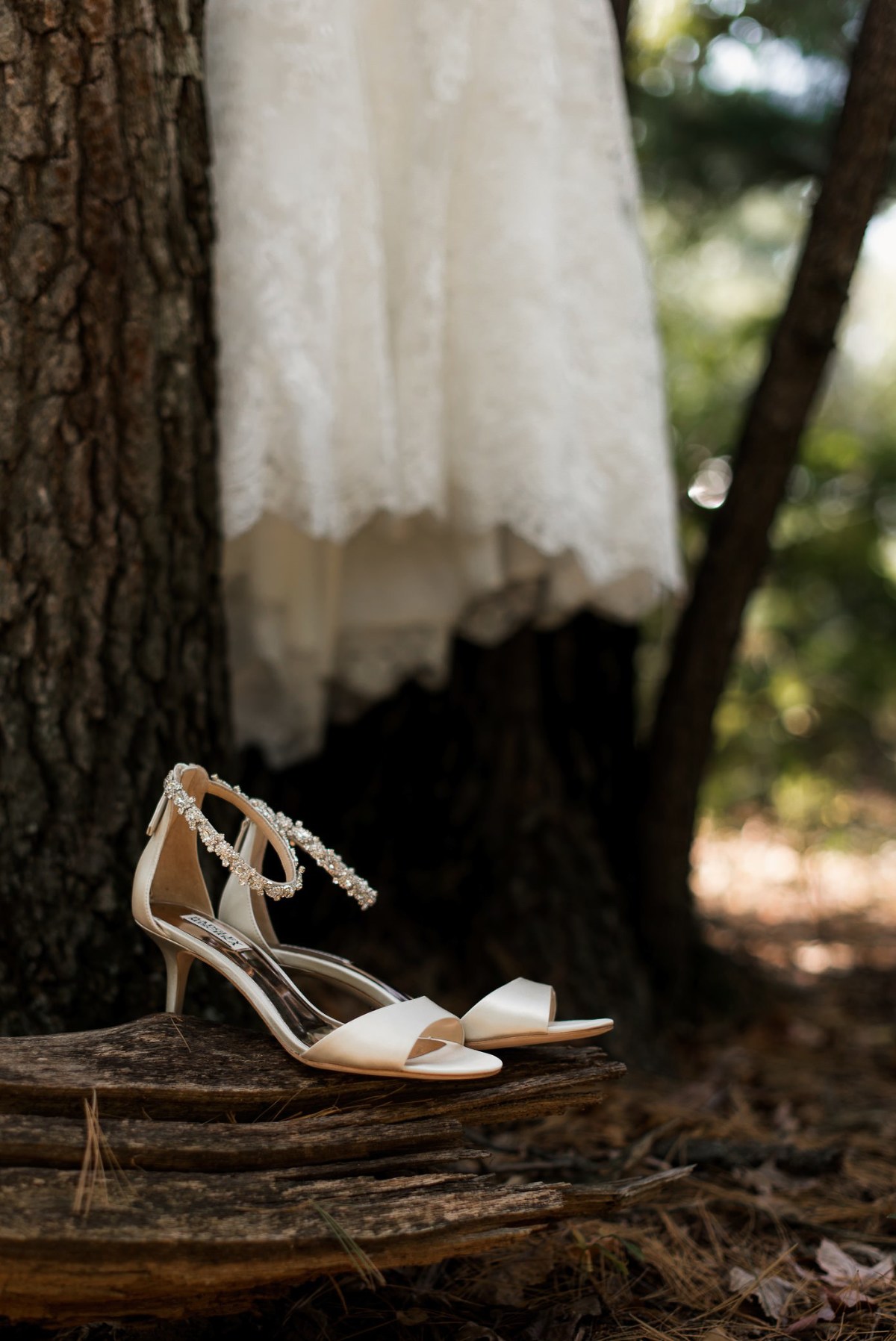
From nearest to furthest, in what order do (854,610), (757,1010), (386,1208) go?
(386,1208) < (757,1010) < (854,610)

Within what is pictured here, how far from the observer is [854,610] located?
7.50 ft

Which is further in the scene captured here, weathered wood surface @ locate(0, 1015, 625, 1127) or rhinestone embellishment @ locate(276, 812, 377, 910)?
rhinestone embellishment @ locate(276, 812, 377, 910)

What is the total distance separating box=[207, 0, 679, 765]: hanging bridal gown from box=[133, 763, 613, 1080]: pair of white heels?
357 mm

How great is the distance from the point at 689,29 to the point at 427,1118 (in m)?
2.12

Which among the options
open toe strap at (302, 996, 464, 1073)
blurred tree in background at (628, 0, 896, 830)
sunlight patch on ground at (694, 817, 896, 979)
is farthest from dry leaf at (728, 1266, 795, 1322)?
sunlight patch on ground at (694, 817, 896, 979)

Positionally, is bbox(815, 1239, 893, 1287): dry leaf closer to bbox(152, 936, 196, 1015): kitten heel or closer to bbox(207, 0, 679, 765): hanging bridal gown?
bbox(152, 936, 196, 1015): kitten heel

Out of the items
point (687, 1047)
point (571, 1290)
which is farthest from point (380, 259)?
point (687, 1047)

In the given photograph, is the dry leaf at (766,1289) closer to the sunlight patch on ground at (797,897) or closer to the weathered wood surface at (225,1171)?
the weathered wood surface at (225,1171)

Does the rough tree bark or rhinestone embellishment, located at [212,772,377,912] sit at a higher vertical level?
the rough tree bark

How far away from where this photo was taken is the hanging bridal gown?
1159 mm

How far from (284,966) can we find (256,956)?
0.27ft

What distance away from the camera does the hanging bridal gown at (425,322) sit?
1159 millimetres

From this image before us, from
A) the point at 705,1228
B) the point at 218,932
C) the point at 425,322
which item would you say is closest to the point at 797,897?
the point at 705,1228

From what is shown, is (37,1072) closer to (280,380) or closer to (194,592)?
(194,592)
